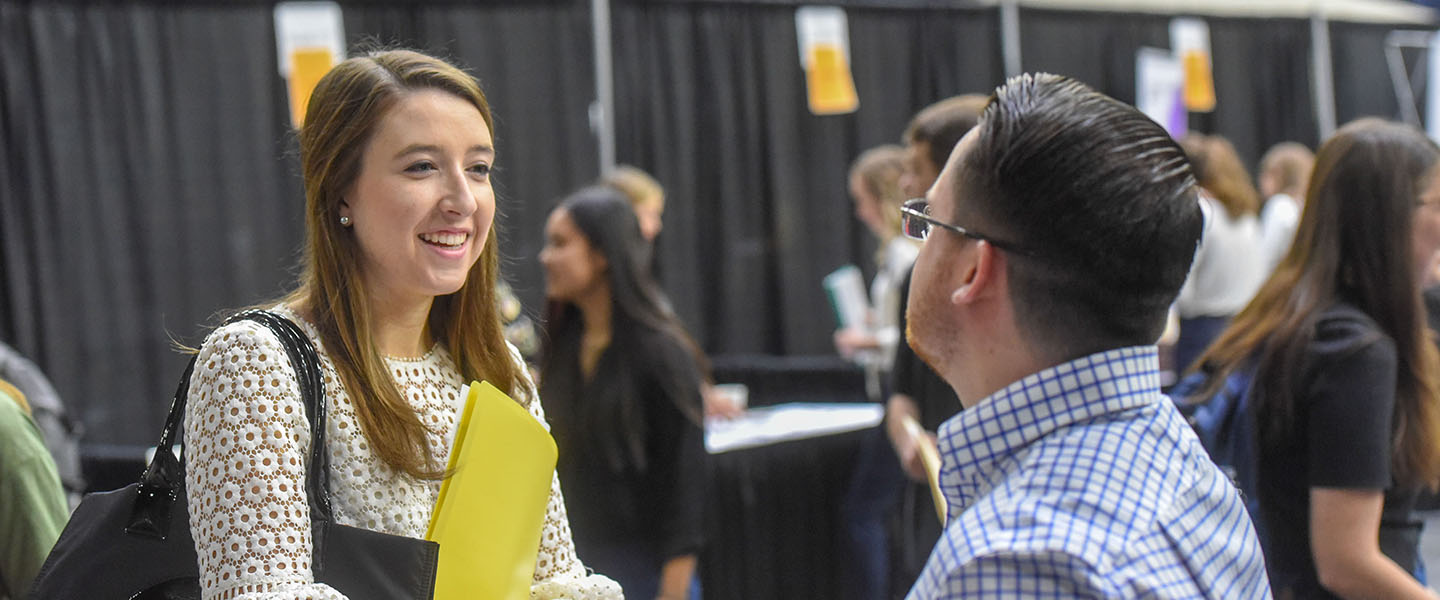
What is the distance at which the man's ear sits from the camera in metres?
0.98

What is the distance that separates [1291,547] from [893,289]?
7.33 feet

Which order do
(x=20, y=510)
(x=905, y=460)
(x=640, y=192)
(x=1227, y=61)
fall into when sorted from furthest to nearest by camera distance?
1. (x=1227, y=61)
2. (x=640, y=192)
3. (x=905, y=460)
4. (x=20, y=510)

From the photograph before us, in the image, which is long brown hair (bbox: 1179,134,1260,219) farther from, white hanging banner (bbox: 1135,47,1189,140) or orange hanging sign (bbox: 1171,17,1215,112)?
orange hanging sign (bbox: 1171,17,1215,112)

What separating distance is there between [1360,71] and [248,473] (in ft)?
25.2

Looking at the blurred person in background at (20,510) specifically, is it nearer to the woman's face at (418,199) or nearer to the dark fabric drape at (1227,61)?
the woman's face at (418,199)

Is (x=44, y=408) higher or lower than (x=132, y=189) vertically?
lower

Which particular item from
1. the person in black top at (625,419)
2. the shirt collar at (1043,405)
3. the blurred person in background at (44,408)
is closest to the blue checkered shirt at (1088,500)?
the shirt collar at (1043,405)

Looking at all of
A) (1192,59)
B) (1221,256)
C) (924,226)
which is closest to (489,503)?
(924,226)

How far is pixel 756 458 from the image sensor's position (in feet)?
12.0

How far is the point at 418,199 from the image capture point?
1.20 metres

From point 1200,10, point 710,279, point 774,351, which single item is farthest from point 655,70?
point 1200,10

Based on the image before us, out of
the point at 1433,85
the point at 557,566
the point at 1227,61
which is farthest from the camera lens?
the point at 1433,85

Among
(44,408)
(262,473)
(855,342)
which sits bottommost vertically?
(855,342)

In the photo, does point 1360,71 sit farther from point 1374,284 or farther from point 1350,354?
point 1350,354
